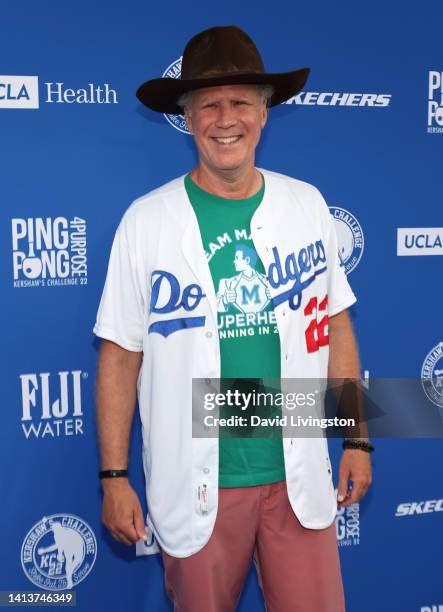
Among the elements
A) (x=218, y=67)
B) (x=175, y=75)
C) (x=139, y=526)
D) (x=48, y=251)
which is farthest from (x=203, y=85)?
(x=139, y=526)

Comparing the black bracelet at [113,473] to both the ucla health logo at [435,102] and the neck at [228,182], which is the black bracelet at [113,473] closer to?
the neck at [228,182]

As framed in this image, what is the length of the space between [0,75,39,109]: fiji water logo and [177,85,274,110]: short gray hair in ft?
1.41

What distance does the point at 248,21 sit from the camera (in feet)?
6.58

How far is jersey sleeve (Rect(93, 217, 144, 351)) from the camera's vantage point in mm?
1625

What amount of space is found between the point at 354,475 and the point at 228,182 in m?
0.78

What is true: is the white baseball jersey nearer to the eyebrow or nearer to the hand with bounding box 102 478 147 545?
the hand with bounding box 102 478 147 545

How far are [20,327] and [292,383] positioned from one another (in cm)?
79

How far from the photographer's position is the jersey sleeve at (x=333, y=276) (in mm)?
1748

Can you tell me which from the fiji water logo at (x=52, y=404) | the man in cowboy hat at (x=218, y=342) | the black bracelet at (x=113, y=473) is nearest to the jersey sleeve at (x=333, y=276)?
the man in cowboy hat at (x=218, y=342)

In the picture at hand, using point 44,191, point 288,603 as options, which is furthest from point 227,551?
point 44,191

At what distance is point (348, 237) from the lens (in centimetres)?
219

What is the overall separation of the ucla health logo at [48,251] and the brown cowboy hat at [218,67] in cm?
48

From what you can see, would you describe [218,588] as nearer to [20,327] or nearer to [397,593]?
[20,327]

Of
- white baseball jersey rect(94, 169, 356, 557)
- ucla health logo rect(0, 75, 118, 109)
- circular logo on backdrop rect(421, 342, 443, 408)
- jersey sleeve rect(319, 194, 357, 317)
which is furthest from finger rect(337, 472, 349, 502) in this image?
ucla health logo rect(0, 75, 118, 109)
